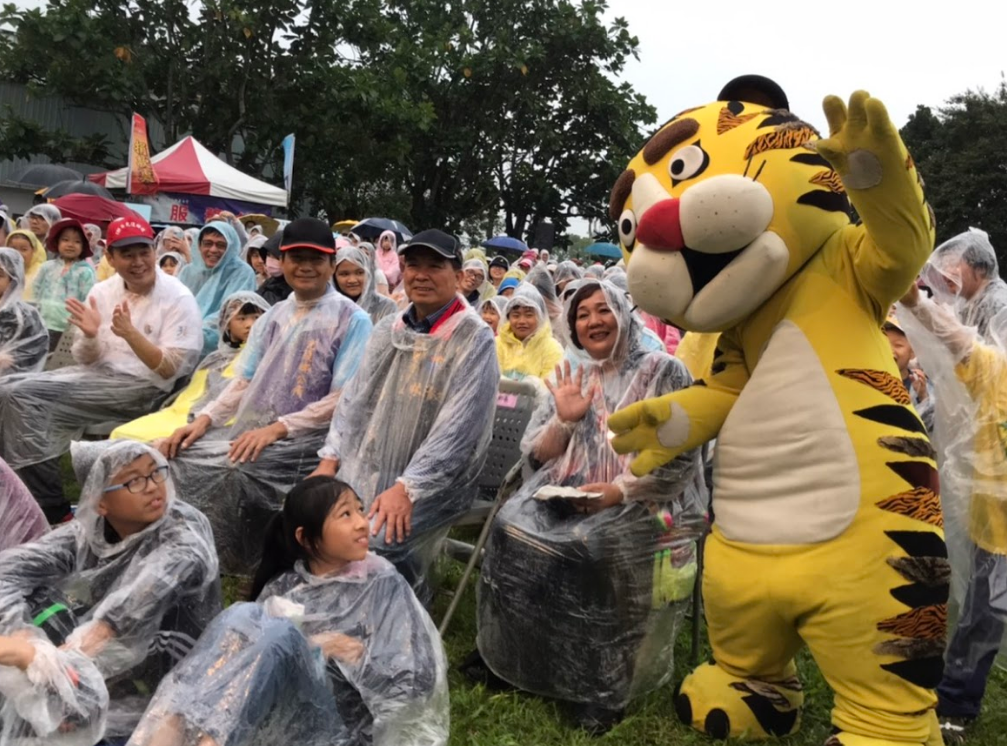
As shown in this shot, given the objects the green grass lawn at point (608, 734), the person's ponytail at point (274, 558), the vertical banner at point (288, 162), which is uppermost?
the vertical banner at point (288, 162)

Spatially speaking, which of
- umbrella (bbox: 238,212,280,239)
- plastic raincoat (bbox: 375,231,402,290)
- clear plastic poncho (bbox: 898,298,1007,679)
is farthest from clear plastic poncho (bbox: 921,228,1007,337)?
umbrella (bbox: 238,212,280,239)

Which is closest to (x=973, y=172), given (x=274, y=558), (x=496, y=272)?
(x=496, y=272)

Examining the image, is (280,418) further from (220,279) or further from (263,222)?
(263,222)

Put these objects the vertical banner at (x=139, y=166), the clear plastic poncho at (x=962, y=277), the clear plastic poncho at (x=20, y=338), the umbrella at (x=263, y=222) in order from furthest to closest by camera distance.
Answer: the umbrella at (x=263, y=222)
the vertical banner at (x=139, y=166)
the clear plastic poncho at (x=20, y=338)
the clear plastic poncho at (x=962, y=277)

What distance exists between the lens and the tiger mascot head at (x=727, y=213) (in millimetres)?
2438

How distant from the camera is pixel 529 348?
19.6 ft

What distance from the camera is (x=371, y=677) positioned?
8.15 feet

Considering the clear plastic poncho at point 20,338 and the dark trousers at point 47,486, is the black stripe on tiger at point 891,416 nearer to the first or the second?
the dark trousers at point 47,486

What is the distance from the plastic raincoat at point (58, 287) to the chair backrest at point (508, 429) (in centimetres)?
359

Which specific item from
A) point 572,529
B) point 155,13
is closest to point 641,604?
point 572,529

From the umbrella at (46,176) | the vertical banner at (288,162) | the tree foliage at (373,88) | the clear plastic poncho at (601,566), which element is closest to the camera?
the clear plastic poncho at (601,566)

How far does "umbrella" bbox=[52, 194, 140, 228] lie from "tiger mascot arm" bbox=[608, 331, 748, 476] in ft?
30.2

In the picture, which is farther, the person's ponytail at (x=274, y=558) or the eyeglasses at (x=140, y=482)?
the person's ponytail at (x=274, y=558)

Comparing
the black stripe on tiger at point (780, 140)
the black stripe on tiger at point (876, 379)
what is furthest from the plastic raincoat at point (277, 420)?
the black stripe on tiger at point (876, 379)
